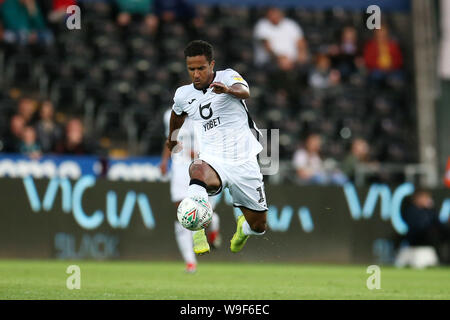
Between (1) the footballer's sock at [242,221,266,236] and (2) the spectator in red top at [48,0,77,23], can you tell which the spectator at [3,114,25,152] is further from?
(1) the footballer's sock at [242,221,266,236]

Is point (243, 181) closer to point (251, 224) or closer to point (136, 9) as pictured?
point (251, 224)

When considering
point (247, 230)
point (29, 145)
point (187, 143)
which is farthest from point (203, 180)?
point (29, 145)

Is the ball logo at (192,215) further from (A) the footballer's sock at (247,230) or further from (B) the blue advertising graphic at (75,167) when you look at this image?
(B) the blue advertising graphic at (75,167)

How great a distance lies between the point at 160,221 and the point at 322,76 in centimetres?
605

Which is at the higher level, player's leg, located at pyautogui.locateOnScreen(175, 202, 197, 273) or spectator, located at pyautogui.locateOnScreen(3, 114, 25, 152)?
spectator, located at pyautogui.locateOnScreen(3, 114, 25, 152)

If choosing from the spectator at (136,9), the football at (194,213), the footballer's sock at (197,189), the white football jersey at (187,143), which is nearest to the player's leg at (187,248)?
the white football jersey at (187,143)

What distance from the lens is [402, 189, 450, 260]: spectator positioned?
17.3 metres

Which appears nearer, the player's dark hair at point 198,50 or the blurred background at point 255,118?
the player's dark hair at point 198,50

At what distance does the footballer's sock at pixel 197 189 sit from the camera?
30.5 ft

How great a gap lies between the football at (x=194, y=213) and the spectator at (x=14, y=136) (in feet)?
25.3

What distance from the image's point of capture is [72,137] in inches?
647

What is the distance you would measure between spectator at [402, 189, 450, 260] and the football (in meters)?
8.91

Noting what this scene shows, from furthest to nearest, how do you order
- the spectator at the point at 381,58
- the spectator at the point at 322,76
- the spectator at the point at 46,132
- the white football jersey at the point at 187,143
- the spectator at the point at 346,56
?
the spectator at the point at 381,58, the spectator at the point at 346,56, the spectator at the point at 322,76, the spectator at the point at 46,132, the white football jersey at the point at 187,143

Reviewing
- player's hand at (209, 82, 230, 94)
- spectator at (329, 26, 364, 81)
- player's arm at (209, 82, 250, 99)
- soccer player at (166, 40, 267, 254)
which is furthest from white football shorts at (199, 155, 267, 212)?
spectator at (329, 26, 364, 81)
